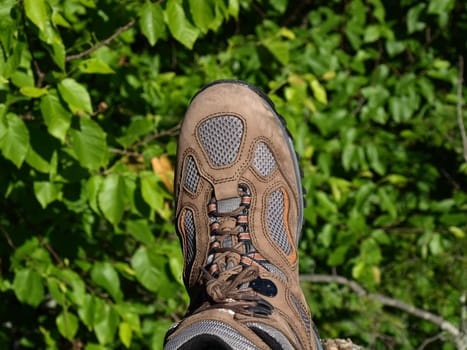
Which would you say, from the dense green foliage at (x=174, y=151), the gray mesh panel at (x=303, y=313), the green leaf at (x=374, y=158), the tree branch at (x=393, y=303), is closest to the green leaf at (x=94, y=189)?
the dense green foliage at (x=174, y=151)

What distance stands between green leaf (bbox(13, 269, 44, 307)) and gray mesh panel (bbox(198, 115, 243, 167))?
2.33 ft

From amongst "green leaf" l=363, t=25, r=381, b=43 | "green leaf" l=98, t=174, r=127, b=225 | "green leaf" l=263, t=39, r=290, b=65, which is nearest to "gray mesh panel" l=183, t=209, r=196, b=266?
"green leaf" l=98, t=174, r=127, b=225

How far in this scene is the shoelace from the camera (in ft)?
5.12

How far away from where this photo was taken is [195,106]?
190 cm

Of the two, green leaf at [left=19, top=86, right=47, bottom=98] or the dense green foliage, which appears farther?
the dense green foliage

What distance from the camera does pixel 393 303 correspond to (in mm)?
2873

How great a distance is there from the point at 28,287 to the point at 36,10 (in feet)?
2.90

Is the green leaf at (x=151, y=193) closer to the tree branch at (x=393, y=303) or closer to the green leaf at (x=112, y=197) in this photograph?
the green leaf at (x=112, y=197)

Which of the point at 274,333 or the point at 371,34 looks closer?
the point at 274,333

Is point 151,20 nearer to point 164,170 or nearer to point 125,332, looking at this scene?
point 164,170

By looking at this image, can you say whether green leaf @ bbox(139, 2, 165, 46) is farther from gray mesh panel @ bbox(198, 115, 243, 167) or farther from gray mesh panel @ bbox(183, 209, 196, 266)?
gray mesh panel @ bbox(183, 209, 196, 266)

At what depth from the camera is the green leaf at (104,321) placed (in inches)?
94.1

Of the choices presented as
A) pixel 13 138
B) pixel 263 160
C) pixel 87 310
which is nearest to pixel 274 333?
pixel 263 160

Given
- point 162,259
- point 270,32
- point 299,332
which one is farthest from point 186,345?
point 270,32
